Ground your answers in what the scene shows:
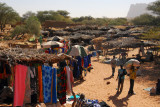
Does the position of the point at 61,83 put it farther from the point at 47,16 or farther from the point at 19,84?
the point at 47,16

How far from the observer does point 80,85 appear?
9914mm

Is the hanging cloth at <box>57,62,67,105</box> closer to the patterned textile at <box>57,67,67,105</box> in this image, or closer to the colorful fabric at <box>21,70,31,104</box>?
the patterned textile at <box>57,67,67,105</box>

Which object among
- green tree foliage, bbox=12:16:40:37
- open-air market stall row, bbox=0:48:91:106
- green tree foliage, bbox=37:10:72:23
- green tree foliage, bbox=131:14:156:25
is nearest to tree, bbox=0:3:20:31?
green tree foliage, bbox=12:16:40:37

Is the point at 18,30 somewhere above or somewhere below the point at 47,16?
below

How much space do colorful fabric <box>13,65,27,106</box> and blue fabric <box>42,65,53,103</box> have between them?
25.8 inches

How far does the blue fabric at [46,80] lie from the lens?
5.48 meters

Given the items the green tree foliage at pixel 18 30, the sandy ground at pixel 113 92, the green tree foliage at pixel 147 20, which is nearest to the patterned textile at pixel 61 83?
the sandy ground at pixel 113 92

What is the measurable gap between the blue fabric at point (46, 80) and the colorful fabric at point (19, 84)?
2.15 feet

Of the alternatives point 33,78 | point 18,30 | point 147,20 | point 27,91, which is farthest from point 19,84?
point 147,20

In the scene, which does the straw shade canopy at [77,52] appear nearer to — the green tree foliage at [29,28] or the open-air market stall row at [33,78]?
the open-air market stall row at [33,78]

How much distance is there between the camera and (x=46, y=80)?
18.1 feet

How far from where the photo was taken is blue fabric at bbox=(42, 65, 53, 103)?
5.48 m

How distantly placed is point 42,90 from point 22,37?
89.5 ft

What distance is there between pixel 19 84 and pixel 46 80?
34.3 inches
